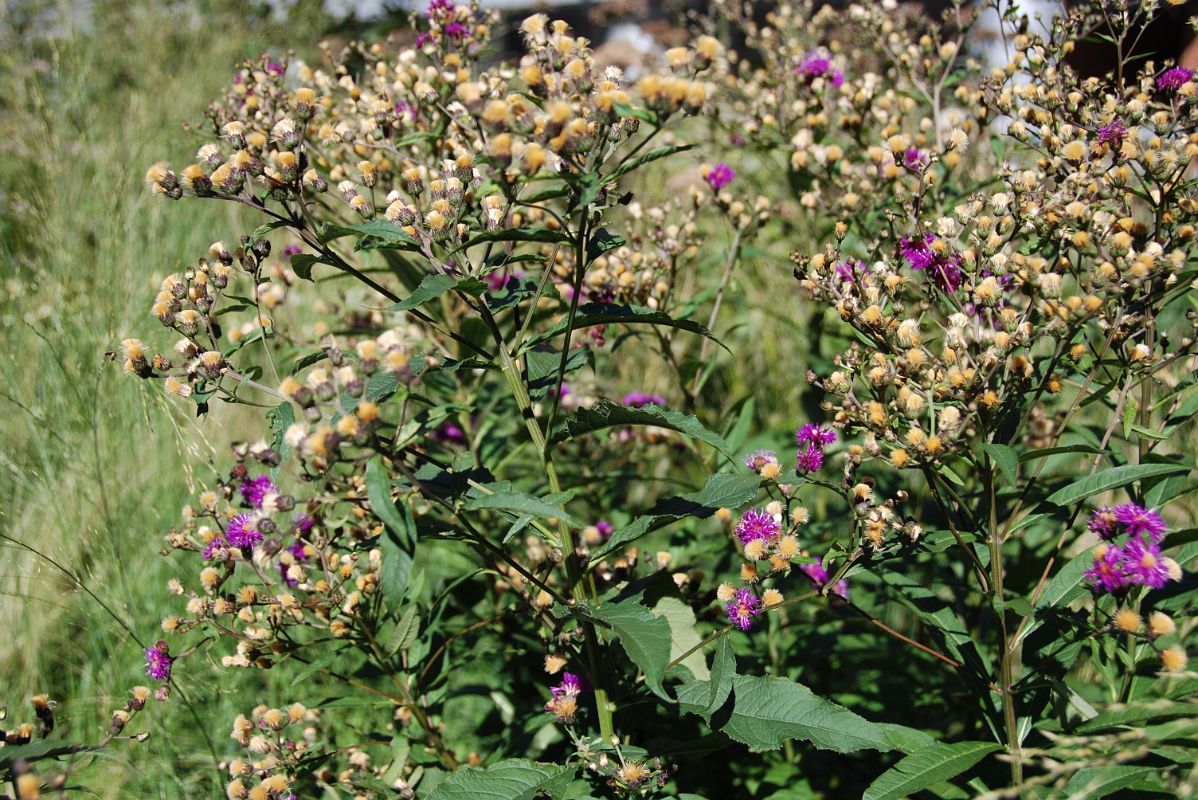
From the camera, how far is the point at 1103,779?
1543mm

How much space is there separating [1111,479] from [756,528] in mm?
625

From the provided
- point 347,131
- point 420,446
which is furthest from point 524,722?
point 347,131

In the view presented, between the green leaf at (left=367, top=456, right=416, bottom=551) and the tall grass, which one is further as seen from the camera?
the tall grass

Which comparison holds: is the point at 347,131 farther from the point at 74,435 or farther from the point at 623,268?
the point at 74,435

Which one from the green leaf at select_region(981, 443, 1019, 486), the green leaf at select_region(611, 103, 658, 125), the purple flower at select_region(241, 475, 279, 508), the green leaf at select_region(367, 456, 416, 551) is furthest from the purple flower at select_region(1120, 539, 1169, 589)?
the purple flower at select_region(241, 475, 279, 508)

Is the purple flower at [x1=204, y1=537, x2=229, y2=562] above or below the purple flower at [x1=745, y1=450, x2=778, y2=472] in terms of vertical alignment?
below

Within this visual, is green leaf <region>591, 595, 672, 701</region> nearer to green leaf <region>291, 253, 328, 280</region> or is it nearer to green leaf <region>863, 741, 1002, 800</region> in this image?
green leaf <region>863, 741, 1002, 800</region>

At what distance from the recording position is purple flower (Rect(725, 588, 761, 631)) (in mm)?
1660

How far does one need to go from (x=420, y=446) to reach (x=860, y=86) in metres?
1.84

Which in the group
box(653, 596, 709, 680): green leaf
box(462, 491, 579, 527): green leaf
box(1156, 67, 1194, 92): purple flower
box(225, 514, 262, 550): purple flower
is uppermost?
box(1156, 67, 1194, 92): purple flower

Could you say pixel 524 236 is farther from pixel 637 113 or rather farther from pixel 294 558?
pixel 294 558

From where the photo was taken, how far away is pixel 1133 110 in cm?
190

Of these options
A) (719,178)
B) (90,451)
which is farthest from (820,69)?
(90,451)

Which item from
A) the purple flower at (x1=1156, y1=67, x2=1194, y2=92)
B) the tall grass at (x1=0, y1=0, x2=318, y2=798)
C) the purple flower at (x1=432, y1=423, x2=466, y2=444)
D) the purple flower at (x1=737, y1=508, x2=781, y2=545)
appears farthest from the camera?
the purple flower at (x1=432, y1=423, x2=466, y2=444)
